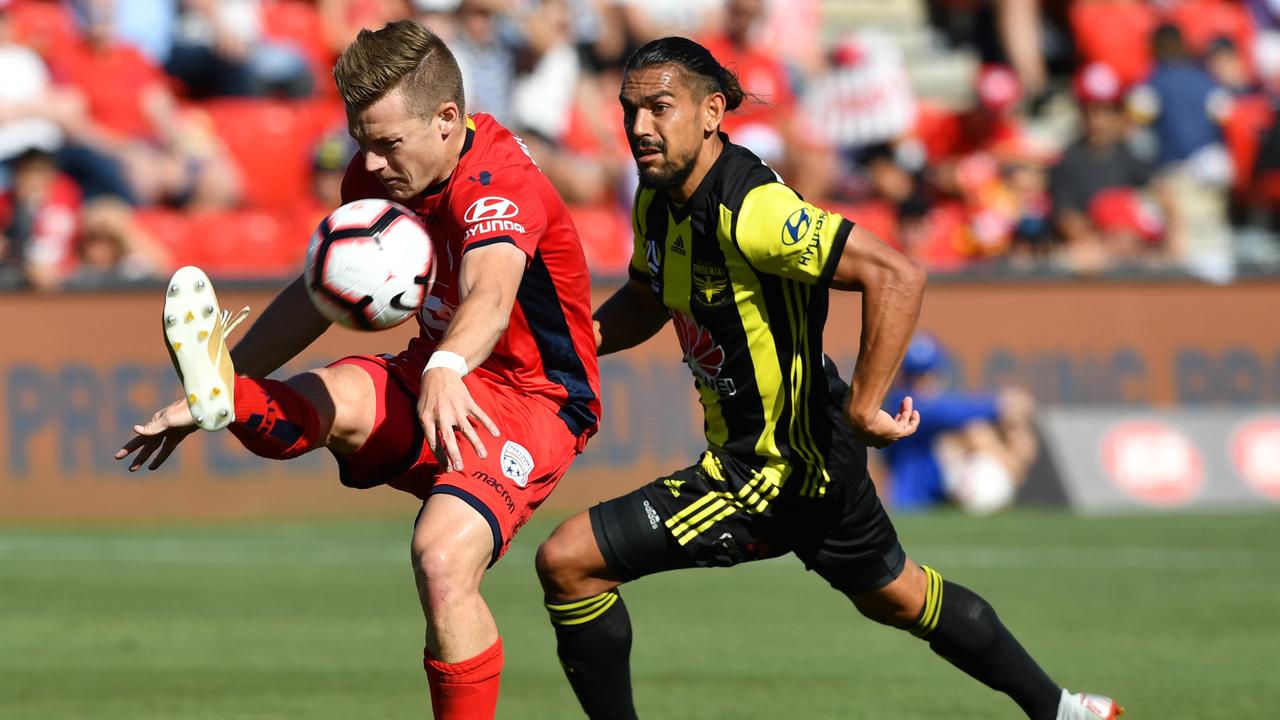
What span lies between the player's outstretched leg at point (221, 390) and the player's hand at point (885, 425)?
158cm

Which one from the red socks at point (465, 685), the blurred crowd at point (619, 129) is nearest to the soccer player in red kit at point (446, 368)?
the red socks at point (465, 685)

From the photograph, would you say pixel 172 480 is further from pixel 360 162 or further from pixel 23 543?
pixel 360 162

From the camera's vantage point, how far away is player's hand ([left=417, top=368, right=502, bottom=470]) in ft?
14.8

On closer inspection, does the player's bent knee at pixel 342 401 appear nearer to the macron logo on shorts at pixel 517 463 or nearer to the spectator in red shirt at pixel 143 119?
the macron logo on shorts at pixel 517 463

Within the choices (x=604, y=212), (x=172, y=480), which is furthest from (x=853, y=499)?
(x=604, y=212)

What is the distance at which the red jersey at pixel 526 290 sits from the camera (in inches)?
210

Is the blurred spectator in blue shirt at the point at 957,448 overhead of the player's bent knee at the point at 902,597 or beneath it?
overhead

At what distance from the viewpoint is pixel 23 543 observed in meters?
11.6

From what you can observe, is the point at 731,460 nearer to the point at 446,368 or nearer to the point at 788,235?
the point at 788,235

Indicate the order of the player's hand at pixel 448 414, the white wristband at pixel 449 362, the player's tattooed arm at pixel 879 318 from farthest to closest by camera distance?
the player's tattooed arm at pixel 879 318 < the white wristband at pixel 449 362 < the player's hand at pixel 448 414

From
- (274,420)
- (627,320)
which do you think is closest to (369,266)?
(274,420)

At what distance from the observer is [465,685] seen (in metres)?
4.73

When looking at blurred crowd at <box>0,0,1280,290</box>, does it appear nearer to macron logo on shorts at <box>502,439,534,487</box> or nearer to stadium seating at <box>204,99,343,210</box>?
stadium seating at <box>204,99,343,210</box>

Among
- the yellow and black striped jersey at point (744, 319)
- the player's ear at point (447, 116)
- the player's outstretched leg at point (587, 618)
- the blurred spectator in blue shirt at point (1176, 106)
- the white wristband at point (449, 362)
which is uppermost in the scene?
the blurred spectator in blue shirt at point (1176, 106)
